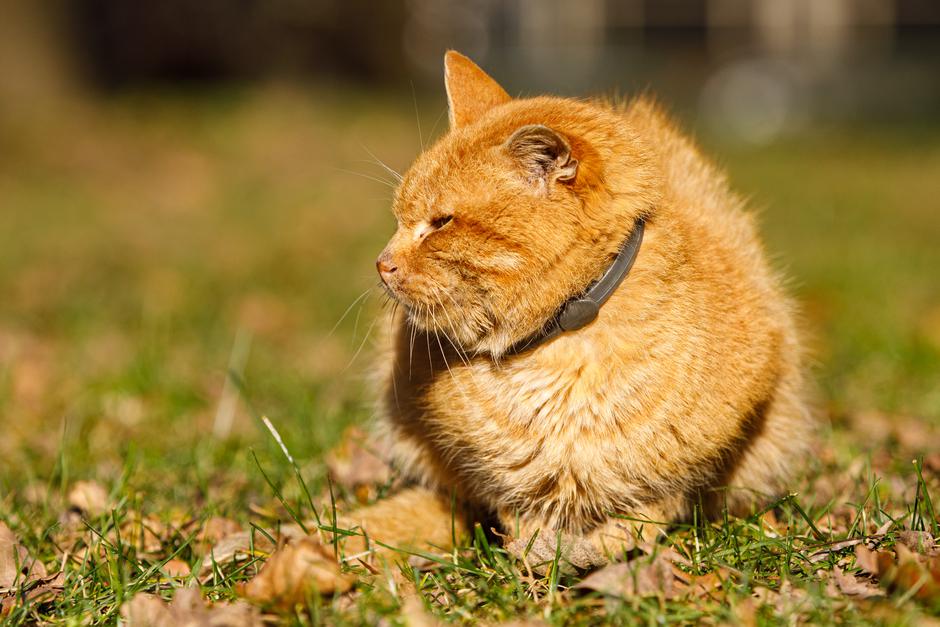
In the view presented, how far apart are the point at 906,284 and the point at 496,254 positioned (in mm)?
3457

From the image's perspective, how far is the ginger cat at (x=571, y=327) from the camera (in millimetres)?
1807

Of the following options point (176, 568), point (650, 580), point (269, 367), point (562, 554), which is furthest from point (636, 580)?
point (269, 367)

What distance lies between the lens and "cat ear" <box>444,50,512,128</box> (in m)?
2.16

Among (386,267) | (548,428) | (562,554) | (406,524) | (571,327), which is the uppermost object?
(386,267)

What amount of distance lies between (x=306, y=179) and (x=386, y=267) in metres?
6.29

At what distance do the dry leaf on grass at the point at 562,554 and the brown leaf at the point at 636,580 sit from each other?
0.08 meters

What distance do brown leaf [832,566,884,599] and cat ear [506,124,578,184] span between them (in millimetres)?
911

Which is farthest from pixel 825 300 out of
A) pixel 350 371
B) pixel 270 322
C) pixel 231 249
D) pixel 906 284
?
pixel 231 249

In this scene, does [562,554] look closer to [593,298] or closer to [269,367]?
[593,298]

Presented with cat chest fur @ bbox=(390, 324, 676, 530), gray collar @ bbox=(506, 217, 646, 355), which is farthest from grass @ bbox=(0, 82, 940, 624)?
gray collar @ bbox=(506, 217, 646, 355)

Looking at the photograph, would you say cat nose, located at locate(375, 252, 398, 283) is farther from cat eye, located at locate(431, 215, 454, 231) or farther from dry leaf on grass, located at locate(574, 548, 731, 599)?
dry leaf on grass, located at locate(574, 548, 731, 599)

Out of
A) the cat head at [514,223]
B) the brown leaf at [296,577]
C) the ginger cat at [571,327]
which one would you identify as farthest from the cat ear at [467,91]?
the brown leaf at [296,577]

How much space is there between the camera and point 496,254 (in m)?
1.81

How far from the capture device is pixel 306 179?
313 inches
